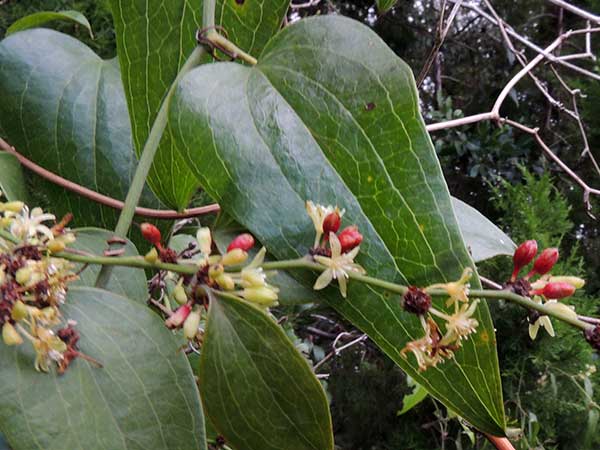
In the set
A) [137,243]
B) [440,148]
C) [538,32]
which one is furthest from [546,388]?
[538,32]

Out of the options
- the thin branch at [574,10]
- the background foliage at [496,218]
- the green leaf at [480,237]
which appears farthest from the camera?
the background foliage at [496,218]

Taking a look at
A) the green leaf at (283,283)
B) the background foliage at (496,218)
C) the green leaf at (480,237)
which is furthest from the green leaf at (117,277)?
the background foliage at (496,218)

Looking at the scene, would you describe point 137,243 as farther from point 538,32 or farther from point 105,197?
point 538,32

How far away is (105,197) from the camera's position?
377mm

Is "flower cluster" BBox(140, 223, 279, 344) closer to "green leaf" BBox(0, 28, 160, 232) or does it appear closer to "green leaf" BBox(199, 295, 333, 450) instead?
"green leaf" BBox(199, 295, 333, 450)

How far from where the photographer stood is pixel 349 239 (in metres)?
0.23

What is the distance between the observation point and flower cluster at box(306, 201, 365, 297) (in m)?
0.23

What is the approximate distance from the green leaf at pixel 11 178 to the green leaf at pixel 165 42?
75 mm

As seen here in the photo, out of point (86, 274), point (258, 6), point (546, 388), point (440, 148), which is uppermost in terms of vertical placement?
point (258, 6)

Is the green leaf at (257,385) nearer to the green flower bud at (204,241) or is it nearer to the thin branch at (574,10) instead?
the green flower bud at (204,241)

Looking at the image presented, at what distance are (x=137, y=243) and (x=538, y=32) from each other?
157cm

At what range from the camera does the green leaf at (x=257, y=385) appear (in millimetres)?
228

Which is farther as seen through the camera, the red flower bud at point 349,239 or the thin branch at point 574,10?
the thin branch at point 574,10

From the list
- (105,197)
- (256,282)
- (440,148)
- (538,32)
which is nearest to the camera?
(256,282)
